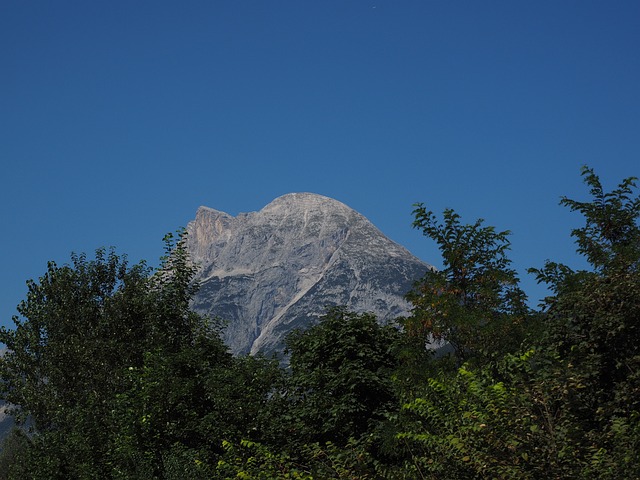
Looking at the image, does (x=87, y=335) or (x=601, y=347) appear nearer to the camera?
(x=601, y=347)

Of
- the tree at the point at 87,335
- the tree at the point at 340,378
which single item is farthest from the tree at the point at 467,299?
the tree at the point at 87,335

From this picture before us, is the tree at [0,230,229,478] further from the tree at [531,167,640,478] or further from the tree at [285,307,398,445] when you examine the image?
the tree at [531,167,640,478]

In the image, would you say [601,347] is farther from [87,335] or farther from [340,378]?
[87,335]

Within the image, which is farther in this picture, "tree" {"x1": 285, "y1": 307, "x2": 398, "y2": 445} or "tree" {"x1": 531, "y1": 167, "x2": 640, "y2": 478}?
"tree" {"x1": 285, "y1": 307, "x2": 398, "y2": 445}

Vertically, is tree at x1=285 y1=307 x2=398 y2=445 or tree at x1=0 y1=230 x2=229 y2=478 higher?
tree at x1=0 y1=230 x2=229 y2=478

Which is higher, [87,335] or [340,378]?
[87,335]

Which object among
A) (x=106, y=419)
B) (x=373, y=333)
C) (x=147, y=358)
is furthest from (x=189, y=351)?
(x=373, y=333)

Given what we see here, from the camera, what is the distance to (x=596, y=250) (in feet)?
73.5

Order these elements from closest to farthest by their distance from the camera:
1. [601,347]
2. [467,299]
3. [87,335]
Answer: [601,347], [467,299], [87,335]

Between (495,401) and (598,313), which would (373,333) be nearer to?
(598,313)

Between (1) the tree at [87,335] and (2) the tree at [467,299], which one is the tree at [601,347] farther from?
(1) the tree at [87,335]

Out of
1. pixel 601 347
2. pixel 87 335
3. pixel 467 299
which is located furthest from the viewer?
pixel 87 335

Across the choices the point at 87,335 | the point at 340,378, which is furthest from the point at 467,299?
the point at 87,335

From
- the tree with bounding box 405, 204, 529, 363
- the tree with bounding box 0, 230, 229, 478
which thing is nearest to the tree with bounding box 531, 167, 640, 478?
the tree with bounding box 405, 204, 529, 363
